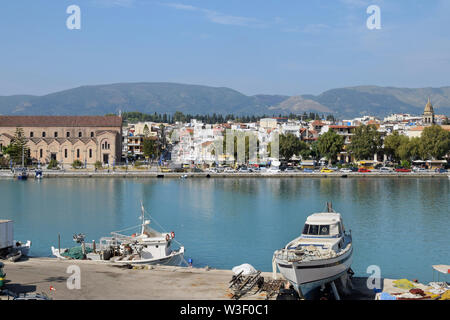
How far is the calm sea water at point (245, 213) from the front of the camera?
2230 centimetres

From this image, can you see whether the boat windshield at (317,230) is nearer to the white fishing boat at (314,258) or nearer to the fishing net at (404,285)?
the white fishing boat at (314,258)

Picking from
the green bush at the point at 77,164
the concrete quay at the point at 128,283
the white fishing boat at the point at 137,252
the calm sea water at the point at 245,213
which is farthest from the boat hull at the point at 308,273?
the green bush at the point at 77,164

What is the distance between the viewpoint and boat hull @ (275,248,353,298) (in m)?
12.6

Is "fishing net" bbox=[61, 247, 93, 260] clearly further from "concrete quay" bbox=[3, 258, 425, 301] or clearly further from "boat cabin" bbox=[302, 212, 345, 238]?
"boat cabin" bbox=[302, 212, 345, 238]

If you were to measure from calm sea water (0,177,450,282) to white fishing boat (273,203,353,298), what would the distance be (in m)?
4.04

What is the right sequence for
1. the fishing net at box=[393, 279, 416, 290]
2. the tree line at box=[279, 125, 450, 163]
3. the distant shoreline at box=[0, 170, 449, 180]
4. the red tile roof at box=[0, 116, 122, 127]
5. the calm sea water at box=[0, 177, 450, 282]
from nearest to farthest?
the fishing net at box=[393, 279, 416, 290], the calm sea water at box=[0, 177, 450, 282], the distant shoreline at box=[0, 170, 449, 180], the tree line at box=[279, 125, 450, 163], the red tile roof at box=[0, 116, 122, 127]

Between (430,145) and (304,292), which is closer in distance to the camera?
(304,292)

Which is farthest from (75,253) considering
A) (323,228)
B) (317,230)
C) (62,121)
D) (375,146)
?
(62,121)

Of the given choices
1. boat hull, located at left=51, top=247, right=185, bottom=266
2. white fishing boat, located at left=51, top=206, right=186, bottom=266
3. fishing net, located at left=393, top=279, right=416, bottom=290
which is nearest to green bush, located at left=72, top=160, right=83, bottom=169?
boat hull, located at left=51, top=247, right=185, bottom=266
